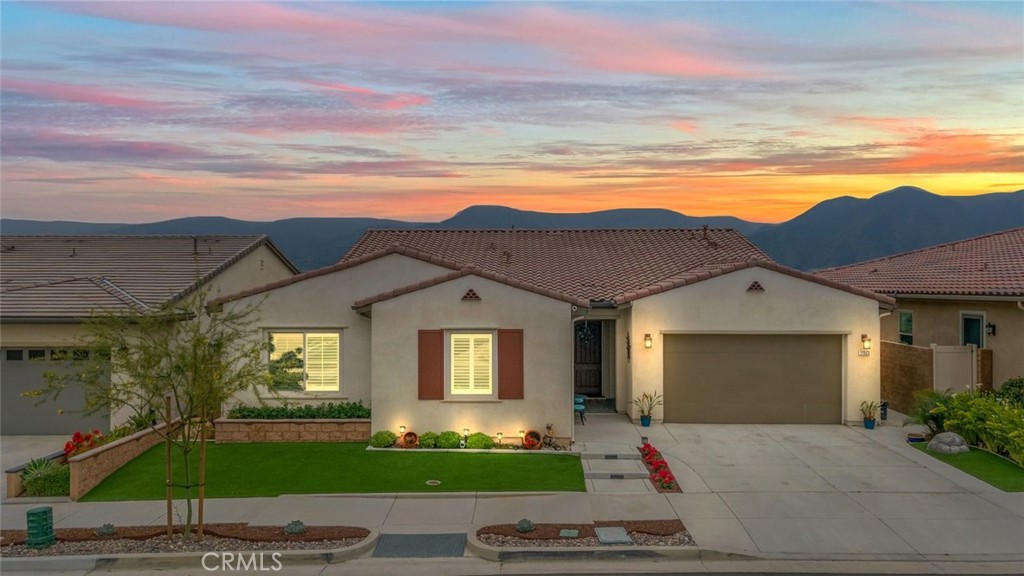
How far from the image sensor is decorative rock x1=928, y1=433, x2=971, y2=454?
567 inches

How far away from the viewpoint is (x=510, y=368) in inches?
601

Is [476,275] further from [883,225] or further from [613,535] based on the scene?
[883,225]

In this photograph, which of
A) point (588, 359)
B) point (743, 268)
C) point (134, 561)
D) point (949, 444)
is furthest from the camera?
point (588, 359)

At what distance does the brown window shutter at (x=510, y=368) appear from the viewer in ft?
50.0

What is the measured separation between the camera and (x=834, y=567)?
9031 mm

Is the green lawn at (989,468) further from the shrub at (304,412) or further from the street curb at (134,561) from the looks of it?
the shrub at (304,412)

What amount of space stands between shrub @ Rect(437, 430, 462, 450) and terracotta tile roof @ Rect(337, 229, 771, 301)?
509cm

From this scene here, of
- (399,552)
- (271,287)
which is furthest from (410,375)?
(399,552)

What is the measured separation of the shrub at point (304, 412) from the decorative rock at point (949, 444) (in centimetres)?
1188

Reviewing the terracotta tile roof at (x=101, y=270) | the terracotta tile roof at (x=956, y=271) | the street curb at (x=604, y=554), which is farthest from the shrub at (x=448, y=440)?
the terracotta tile roof at (x=956, y=271)

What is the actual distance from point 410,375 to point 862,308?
10872 mm

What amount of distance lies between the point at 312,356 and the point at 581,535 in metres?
9.00

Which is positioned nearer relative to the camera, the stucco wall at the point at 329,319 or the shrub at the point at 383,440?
the shrub at the point at 383,440

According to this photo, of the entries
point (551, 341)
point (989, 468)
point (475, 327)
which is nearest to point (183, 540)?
point (475, 327)
